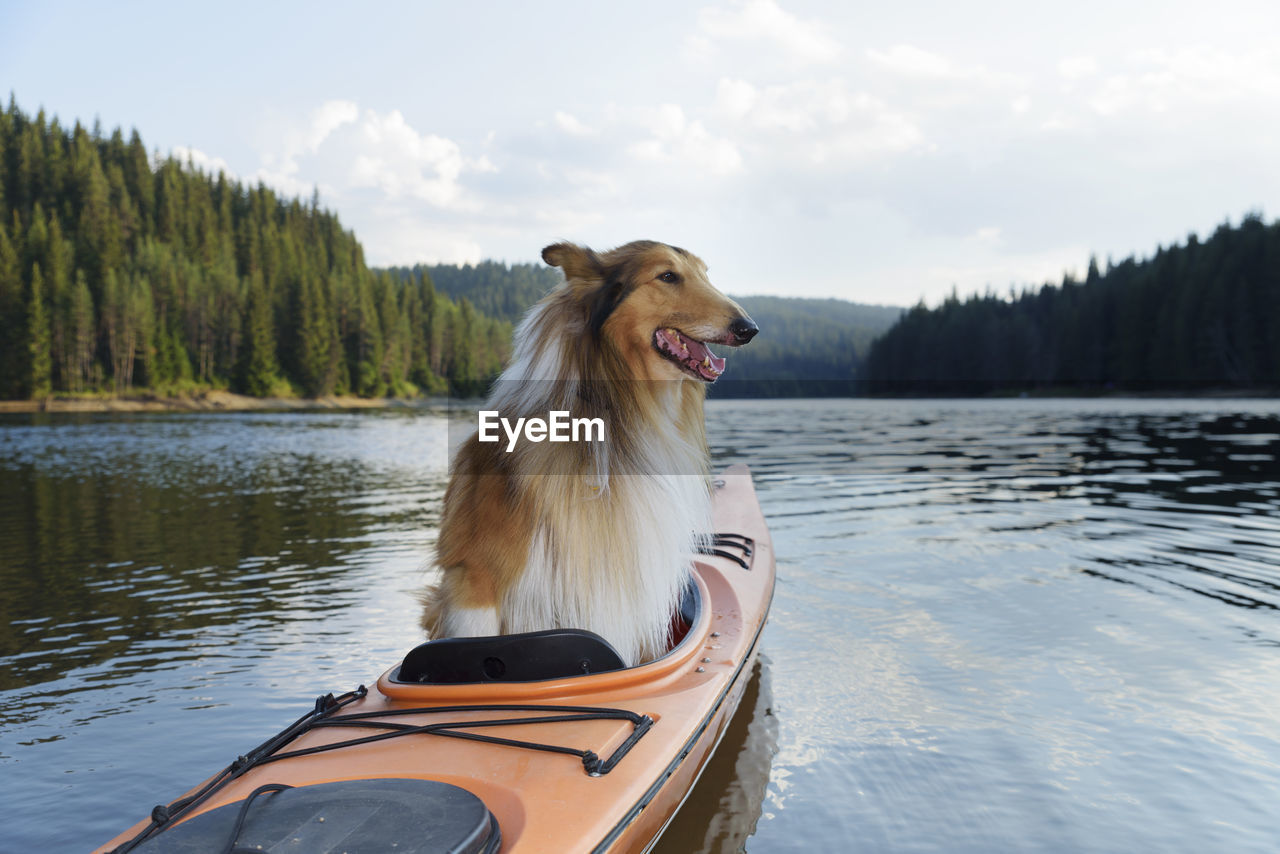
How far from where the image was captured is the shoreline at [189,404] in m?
65.6

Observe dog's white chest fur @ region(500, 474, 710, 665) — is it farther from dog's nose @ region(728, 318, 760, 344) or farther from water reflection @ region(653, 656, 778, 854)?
water reflection @ region(653, 656, 778, 854)

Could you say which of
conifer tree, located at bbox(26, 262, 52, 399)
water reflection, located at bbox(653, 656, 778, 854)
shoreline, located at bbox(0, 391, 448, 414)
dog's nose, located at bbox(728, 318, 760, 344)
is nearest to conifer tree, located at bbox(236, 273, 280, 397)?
shoreline, located at bbox(0, 391, 448, 414)

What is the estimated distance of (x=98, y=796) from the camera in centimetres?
420

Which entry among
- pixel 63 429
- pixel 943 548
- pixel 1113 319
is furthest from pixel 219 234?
pixel 943 548

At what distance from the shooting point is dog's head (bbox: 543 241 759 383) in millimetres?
3293

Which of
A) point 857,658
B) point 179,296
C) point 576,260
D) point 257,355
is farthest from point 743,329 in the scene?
point 179,296

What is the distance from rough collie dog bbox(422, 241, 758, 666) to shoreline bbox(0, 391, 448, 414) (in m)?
57.2

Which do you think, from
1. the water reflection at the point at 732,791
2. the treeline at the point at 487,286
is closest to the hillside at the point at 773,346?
the treeline at the point at 487,286

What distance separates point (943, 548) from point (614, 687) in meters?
7.80

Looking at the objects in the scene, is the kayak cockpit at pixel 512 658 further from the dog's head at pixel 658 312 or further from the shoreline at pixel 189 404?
the shoreline at pixel 189 404

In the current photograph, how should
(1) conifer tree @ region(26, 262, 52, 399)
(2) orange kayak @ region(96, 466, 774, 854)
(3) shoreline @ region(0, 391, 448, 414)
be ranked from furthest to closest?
(1) conifer tree @ region(26, 262, 52, 399)
(3) shoreline @ region(0, 391, 448, 414)
(2) orange kayak @ region(96, 466, 774, 854)

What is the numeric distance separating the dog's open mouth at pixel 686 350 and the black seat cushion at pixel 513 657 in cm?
117

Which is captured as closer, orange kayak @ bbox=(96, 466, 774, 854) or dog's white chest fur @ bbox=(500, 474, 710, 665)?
orange kayak @ bbox=(96, 466, 774, 854)

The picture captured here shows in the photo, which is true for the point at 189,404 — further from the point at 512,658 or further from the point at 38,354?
the point at 512,658
